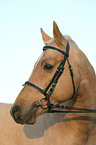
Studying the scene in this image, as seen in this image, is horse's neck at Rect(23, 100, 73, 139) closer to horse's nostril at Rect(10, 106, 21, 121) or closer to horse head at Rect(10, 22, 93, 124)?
horse head at Rect(10, 22, 93, 124)

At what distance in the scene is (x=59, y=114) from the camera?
3.85 metres

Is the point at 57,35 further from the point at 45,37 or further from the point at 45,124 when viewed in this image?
the point at 45,124

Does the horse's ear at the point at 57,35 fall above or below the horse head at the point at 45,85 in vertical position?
above

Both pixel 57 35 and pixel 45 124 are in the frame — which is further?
pixel 45 124

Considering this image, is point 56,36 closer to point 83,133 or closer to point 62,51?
point 62,51

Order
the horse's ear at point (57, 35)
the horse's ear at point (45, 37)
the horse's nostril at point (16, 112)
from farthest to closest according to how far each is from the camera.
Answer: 1. the horse's ear at point (45, 37)
2. the horse's ear at point (57, 35)
3. the horse's nostril at point (16, 112)

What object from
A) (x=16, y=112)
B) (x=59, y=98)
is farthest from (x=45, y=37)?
(x=16, y=112)

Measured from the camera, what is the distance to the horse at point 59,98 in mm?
3355

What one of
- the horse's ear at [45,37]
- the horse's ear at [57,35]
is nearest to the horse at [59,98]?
the horse's ear at [57,35]

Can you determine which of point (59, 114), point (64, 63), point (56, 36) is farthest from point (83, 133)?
point (56, 36)

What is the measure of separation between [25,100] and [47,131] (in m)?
0.85

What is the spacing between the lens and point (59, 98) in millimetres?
3377

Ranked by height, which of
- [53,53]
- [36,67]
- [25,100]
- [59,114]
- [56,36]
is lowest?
[59,114]

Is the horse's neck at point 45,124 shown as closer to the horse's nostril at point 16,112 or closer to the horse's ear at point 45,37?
the horse's nostril at point 16,112
